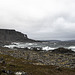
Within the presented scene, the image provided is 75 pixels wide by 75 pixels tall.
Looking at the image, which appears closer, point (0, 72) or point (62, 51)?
point (0, 72)

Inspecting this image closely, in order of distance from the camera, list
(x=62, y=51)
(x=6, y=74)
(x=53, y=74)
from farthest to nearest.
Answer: (x=62, y=51)
(x=53, y=74)
(x=6, y=74)

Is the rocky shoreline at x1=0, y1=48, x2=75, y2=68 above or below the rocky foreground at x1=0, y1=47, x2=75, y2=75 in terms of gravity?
below

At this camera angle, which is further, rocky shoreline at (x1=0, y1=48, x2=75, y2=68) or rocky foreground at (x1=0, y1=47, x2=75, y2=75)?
rocky shoreline at (x1=0, y1=48, x2=75, y2=68)

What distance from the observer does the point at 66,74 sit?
13.4 m

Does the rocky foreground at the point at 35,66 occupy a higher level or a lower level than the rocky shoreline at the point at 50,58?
higher

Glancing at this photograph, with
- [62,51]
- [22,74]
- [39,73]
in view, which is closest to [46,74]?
[39,73]

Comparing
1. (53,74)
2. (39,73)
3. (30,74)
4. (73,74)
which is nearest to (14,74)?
(30,74)

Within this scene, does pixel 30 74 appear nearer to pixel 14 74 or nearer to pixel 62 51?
pixel 14 74

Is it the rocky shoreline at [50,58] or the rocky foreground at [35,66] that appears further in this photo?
the rocky shoreline at [50,58]

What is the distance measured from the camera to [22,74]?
11016mm

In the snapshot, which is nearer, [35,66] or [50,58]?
[35,66]

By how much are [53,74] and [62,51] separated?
32384 millimetres

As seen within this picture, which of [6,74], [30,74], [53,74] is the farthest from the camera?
[53,74]

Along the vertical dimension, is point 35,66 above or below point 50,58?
above
